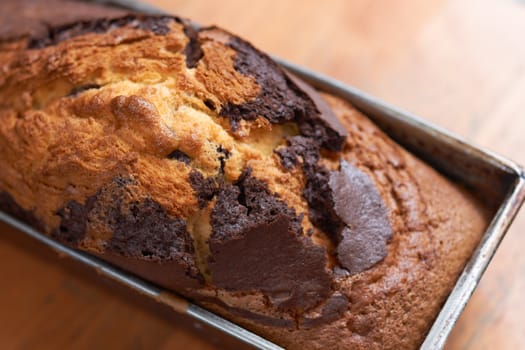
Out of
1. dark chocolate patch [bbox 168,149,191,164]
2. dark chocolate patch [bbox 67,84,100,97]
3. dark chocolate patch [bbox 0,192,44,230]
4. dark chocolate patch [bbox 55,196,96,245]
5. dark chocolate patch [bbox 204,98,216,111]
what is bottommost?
dark chocolate patch [bbox 0,192,44,230]

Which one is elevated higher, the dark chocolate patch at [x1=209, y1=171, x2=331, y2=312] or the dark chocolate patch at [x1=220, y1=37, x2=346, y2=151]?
the dark chocolate patch at [x1=220, y1=37, x2=346, y2=151]

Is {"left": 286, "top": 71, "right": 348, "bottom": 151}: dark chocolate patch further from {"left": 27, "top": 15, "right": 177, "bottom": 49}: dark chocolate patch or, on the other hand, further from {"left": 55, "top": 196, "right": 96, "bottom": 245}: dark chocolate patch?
{"left": 55, "top": 196, "right": 96, "bottom": 245}: dark chocolate patch

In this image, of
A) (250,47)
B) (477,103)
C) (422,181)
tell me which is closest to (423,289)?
(422,181)

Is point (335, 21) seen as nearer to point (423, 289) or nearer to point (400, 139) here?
point (400, 139)

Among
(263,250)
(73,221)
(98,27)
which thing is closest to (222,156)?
(263,250)

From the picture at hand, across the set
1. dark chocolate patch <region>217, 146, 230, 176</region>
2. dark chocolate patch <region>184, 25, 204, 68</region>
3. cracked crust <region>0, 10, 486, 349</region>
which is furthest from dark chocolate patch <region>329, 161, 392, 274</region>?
dark chocolate patch <region>184, 25, 204, 68</region>

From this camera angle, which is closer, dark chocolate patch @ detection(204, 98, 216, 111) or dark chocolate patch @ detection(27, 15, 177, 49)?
dark chocolate patch @ detection(204, 98, 216, 111)

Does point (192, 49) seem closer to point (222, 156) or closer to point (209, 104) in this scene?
point (209, 104)

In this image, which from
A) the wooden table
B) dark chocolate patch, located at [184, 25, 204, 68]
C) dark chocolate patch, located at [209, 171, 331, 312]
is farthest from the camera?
the wooden table
